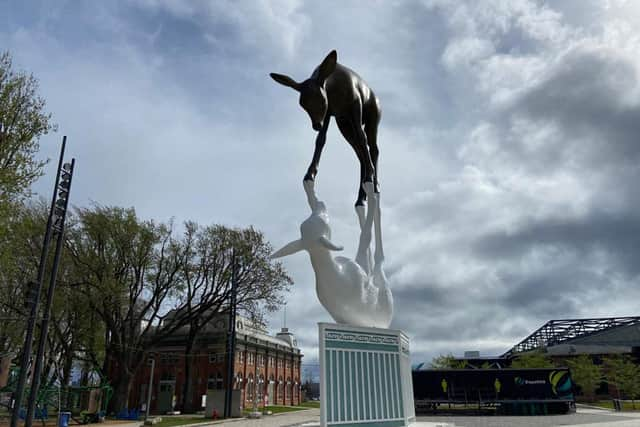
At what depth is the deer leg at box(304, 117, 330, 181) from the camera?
9.85 m

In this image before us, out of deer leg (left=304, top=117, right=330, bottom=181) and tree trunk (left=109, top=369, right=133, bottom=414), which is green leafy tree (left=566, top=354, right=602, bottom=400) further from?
deer leg (left=304, top=117, right=330, bottom=181)

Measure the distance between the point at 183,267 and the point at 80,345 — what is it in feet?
26.0

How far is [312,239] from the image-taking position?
28.3 feet

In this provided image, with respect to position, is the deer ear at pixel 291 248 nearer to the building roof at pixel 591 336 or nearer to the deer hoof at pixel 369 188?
the deer hoof at pixel 369 188

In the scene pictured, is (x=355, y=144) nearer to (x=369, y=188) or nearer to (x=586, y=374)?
(x=369, y=188)

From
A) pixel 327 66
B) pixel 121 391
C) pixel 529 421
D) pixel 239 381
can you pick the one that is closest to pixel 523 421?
pixel 529 421

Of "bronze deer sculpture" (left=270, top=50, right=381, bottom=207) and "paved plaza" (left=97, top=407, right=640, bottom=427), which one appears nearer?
"bronze deer sculpture" (left=270, top=50, right=381, bottom=207)

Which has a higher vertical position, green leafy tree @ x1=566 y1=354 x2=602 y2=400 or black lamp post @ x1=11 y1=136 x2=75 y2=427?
black lamp post @ x1=11 y1=136 x2=75 y2=427

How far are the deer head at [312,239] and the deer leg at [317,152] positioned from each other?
1279 mm

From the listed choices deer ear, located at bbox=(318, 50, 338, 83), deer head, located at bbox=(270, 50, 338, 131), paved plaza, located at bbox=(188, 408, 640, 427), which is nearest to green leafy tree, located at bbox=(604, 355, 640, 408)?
paved plaza, located at bbox=(188, 408, 640, 427)

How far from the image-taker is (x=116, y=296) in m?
26.3

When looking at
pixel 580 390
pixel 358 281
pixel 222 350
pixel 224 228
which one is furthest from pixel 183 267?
pixel 580 390

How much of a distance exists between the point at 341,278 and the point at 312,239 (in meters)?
1.07

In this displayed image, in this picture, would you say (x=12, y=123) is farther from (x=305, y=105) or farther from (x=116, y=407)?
(x=116, y=407)
